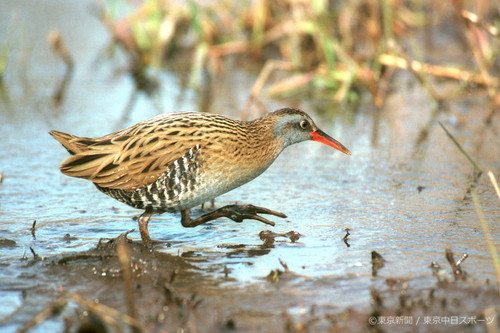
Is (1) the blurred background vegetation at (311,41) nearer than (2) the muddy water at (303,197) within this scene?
No

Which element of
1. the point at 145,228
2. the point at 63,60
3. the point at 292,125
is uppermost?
the point at 63,60

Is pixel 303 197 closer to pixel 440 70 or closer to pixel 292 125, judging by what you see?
pixel 292 125

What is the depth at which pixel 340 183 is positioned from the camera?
21.1 feet

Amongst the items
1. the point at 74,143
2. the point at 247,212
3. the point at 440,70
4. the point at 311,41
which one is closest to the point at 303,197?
the point at 247,212

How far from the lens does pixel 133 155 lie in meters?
5.36

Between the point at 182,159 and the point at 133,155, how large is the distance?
0.38 metres

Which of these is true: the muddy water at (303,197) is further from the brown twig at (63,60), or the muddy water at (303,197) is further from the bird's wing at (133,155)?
the bird's wing at (133,155)

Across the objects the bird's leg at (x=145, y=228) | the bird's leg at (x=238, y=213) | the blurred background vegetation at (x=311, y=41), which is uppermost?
the blurred background vegetation at (x=311, y=41)

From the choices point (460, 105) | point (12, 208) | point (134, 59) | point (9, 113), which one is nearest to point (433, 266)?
point (12, 208)

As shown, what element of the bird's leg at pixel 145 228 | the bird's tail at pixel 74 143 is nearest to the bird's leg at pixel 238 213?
the bird's leg at pixel 145 228

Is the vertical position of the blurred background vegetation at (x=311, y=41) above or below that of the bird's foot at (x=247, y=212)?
above

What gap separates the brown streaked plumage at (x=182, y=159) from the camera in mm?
5199

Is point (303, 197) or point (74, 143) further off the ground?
point (74, 143)

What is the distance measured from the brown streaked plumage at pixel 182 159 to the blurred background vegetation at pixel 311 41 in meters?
3.17
